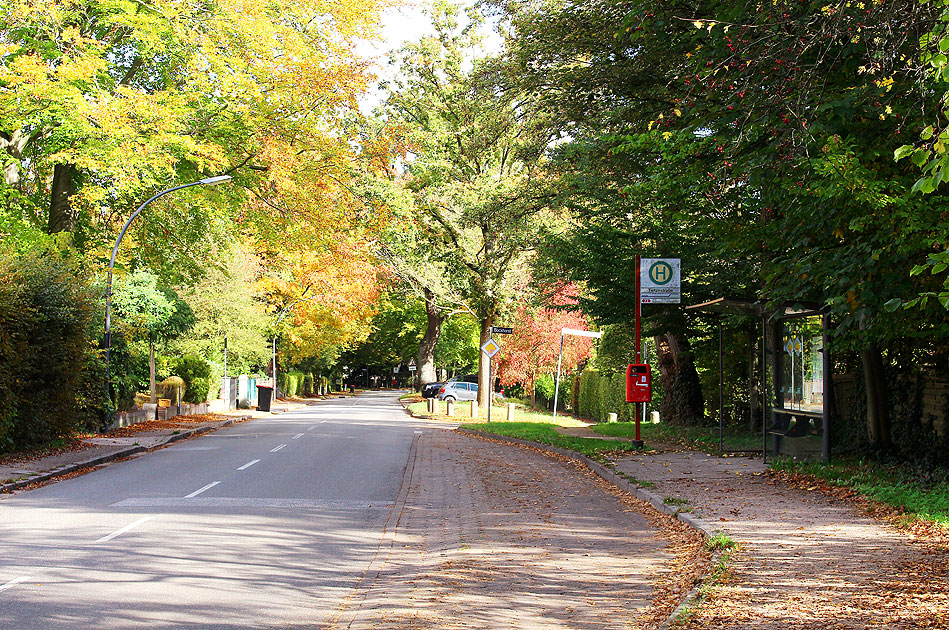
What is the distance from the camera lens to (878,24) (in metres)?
10.1

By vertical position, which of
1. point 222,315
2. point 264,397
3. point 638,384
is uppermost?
point 222,315

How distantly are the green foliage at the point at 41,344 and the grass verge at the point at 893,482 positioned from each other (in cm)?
1452

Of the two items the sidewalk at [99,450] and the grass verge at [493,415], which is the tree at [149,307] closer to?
the sidewalk at [99,450]

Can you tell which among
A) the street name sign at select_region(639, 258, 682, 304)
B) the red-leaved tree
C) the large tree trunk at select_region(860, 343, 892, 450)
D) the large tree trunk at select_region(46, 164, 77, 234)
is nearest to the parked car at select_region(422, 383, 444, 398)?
the red-leaved tree

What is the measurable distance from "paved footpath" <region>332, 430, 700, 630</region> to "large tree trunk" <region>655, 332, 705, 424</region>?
12.6 metres

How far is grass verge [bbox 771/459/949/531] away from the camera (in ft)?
32.8

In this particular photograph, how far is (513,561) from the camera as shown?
8.49 m

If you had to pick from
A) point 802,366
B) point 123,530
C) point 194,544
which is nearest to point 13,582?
point 194,544

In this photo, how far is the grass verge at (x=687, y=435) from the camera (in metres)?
20.1

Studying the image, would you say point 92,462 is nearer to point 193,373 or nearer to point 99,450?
point 99,450

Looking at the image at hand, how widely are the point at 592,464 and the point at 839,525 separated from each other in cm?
834

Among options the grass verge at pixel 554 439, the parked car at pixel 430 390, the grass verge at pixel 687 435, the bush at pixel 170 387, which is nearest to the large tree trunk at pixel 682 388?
the grass verge at pixel 687 435

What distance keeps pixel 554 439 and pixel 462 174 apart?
15.9 meters

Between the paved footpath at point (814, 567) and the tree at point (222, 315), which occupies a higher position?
the tree at point (222, 315)
